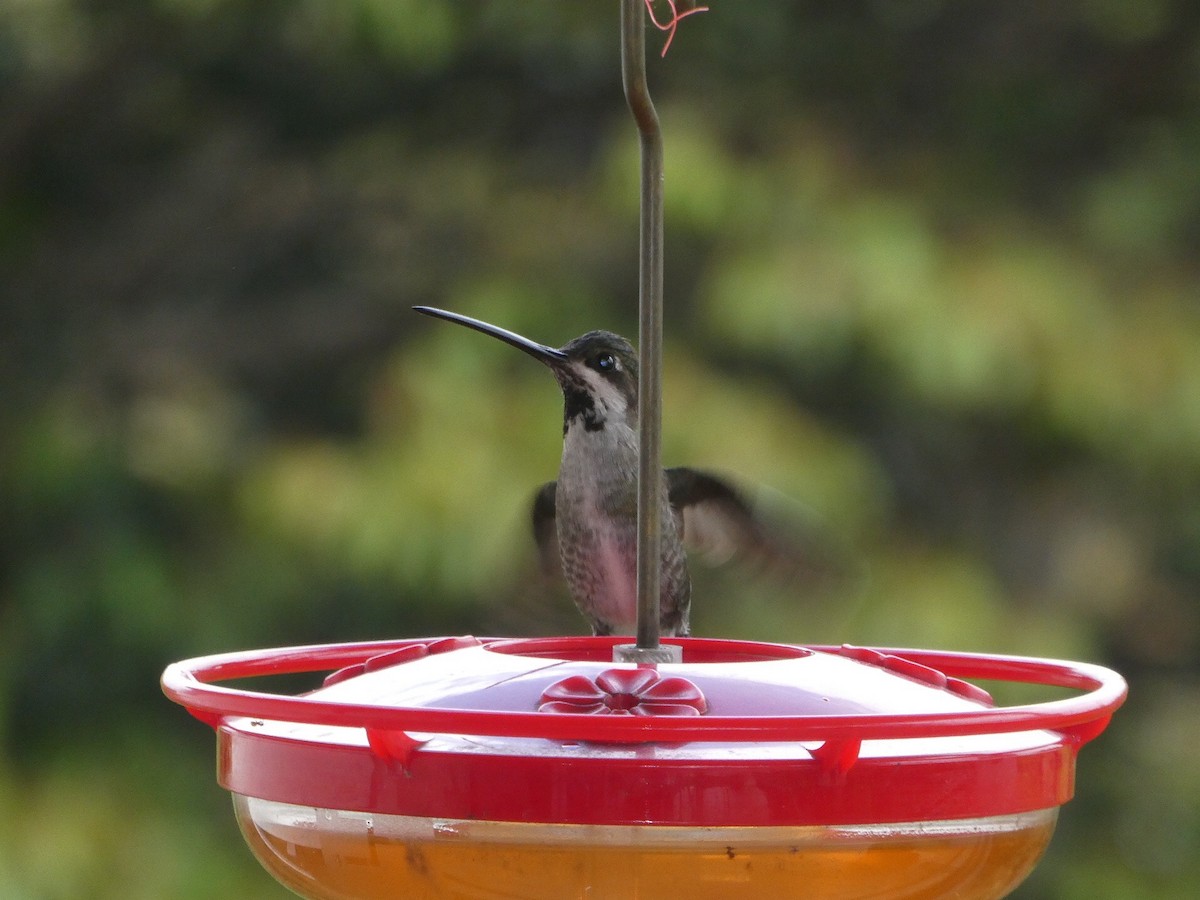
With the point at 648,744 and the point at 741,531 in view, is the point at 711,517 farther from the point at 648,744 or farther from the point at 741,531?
the point at 648,744

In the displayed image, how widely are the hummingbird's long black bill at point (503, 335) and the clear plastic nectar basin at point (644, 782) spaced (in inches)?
19.1

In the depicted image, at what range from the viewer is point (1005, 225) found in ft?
19.1

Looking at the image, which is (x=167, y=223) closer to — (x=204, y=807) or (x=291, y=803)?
(x=204, y=807)

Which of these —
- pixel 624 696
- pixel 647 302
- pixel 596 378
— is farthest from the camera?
pixel 596 378

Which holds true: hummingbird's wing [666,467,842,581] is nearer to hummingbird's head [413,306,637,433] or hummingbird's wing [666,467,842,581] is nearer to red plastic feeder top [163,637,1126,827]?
hummingbird's head [413,306,637,433]

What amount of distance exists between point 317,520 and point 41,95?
2099 millimetres

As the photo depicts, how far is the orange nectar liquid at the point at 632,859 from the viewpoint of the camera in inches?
44.9

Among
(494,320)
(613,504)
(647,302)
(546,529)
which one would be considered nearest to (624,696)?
(647,302)

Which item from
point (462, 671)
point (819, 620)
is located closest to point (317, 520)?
point (819, 620)

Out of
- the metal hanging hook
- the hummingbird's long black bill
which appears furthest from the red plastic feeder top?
the hummingbird's long black bill

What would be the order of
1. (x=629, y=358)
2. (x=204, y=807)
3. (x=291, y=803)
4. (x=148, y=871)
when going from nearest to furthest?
1. (x=291, y=803)
2. (x=629, y=358)
3. (x=148, y=871)
4. (x=204, y=807)

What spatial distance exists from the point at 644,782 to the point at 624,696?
0.12 meters

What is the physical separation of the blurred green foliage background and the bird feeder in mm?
A: 3304

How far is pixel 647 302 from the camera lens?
134cm
